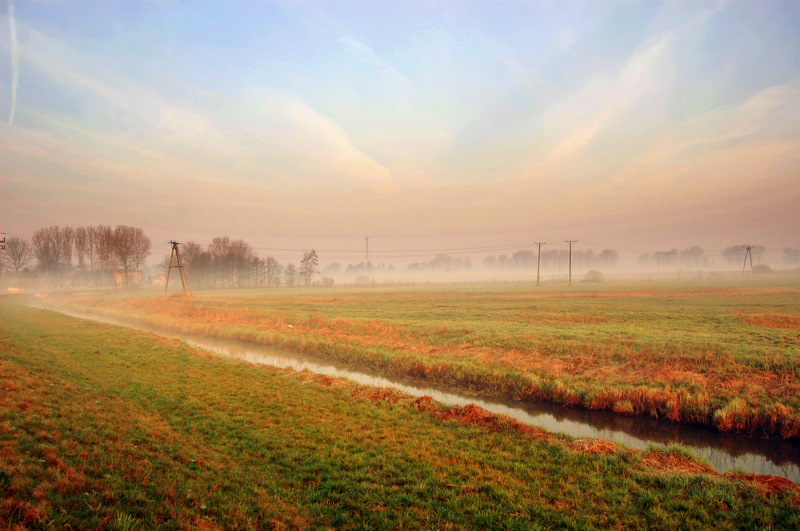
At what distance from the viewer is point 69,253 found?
105688 mm

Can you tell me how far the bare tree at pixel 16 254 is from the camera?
313 ft

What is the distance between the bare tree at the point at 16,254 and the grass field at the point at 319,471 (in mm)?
121884

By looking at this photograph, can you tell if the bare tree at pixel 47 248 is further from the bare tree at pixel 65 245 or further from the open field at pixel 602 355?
the open field at pixel 602 355

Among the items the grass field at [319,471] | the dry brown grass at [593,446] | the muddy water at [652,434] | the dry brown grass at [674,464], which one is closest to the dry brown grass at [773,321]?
the muddy water at [652,434]

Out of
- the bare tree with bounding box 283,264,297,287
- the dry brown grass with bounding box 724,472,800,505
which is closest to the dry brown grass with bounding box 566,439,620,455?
the dry brown grass with bounding box 724,472,800,505

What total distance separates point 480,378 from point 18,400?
16453 millimetres

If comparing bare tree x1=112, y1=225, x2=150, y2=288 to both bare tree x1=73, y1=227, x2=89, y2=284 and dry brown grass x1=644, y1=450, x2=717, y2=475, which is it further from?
dry brown grass x1=644, y1=450, x2=717, y2=475

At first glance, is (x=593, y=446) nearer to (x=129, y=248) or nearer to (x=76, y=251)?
(x=129, y=248)

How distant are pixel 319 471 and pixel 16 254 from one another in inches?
5336

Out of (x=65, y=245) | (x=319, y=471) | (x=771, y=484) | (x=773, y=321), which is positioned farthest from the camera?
(x=65, y=245)

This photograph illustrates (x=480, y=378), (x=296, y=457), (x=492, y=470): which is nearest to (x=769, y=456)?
(x=492, y=470)

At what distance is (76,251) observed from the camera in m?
104

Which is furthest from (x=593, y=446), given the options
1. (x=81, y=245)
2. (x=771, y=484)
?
(x=81, y=245)

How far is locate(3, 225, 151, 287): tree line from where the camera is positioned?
9200cm
